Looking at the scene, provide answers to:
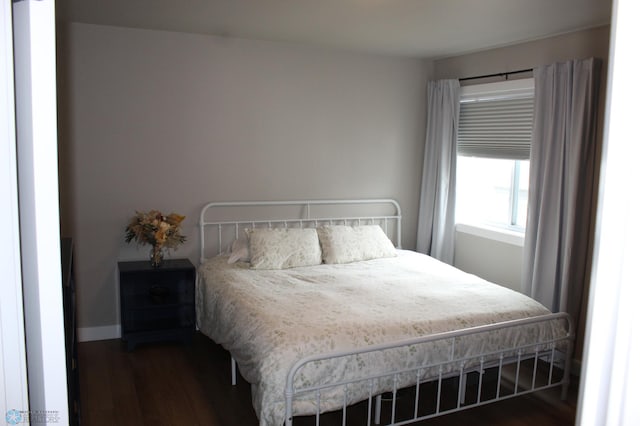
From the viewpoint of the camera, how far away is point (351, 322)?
2811 millimetres

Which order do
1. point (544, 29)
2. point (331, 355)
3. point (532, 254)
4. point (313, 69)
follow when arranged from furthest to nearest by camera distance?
point (313, 69) → point (532, 254) → point (544, 29) → point (331, 355)

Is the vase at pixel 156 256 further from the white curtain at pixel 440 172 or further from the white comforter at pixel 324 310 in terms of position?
the white curtain at pixel 440 172

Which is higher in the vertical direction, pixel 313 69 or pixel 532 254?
pixel 313 69

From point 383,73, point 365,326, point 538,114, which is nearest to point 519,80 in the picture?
point 538,114

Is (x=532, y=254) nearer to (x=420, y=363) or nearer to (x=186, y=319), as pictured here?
(x=420, y=363)

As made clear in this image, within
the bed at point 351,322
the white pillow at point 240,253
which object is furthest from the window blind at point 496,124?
the white pillow at point 240,253

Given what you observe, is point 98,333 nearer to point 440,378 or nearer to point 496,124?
point 440,378

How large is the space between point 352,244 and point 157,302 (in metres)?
1.54

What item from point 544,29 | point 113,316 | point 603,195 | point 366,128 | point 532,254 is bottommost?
point 113,316

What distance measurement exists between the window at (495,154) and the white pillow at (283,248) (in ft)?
4.86

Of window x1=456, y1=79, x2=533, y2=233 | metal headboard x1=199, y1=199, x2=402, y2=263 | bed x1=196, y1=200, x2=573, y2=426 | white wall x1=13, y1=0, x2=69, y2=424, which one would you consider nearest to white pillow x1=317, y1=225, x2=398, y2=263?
bed x1=196, y1=200, x2=573, y2=426

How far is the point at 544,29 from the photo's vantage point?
3.58 meters

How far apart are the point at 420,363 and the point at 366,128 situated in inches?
100

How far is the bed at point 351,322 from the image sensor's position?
2543 millimetres
